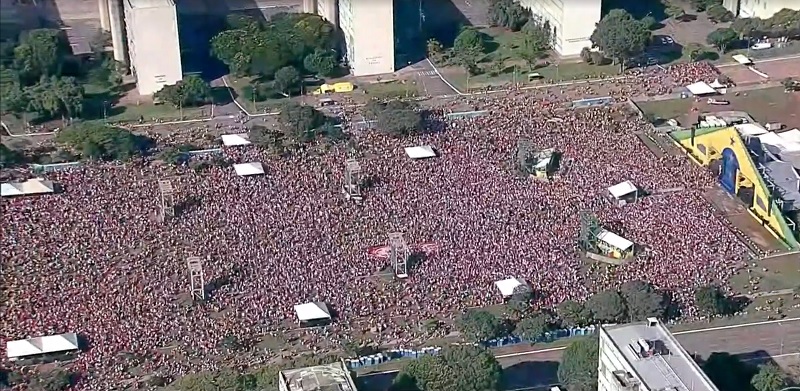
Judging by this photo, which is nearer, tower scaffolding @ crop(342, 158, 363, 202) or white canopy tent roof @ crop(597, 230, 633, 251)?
white canopy tent roof @ crop(597, 230, 633, 251)

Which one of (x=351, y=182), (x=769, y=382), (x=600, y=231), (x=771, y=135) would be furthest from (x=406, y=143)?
(x=769, y=382)

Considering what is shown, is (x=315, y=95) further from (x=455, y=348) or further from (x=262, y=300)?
(x=455, y=348)

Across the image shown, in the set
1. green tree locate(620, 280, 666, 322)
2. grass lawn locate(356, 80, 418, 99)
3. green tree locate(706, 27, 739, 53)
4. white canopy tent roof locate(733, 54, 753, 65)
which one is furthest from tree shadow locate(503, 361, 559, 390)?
green tree locate(706, 27, 739, 53)

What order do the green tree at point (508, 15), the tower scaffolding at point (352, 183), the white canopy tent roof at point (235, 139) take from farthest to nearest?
the green tree at point (508, 15)
the white canopy tent roof at point (235, 139)
the tower scaffolding at point (352, 183)

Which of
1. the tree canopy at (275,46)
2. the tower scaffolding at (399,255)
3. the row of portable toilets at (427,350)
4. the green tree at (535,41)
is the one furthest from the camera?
the green tree at (535,41)

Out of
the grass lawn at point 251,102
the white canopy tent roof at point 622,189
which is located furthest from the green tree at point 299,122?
the white canopy tent roof at point 622,189

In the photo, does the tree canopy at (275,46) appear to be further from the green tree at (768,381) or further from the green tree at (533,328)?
the green tree at (768,381)

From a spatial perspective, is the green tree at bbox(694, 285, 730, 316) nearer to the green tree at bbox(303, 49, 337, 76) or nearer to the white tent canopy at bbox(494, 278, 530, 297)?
the white tent canopy at bbox(494, 278, 530, 297)
